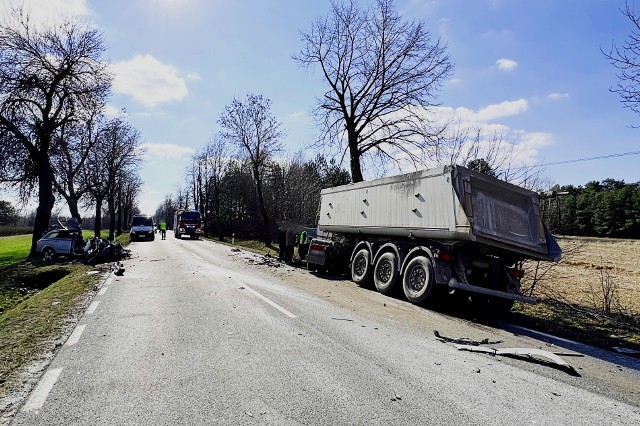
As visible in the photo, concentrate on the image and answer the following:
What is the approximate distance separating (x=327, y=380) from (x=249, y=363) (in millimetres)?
1022

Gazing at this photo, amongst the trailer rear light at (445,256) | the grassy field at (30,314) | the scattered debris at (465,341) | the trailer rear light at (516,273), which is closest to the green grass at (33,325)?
the grassy field at (30,314)

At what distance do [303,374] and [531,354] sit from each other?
3.34 metres

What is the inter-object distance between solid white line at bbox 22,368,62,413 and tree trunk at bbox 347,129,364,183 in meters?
18.0

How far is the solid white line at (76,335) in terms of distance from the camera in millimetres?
5953

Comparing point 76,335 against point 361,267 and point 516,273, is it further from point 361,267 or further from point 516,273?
point 516,273

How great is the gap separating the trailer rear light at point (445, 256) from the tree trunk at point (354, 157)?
12175 millimetres

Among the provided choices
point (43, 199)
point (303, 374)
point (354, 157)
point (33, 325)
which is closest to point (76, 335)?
point (33, 325)

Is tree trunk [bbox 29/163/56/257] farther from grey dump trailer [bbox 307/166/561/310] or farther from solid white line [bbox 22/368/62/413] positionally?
solid white line [bbox 22/368/62/413]

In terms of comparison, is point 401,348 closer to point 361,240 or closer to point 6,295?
point 361,240

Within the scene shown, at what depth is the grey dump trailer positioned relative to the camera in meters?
9.44

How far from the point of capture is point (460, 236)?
9.26 metres

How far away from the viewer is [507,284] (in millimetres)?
10008

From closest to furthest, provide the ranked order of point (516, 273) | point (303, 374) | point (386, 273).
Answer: point (303, 374) → point (516, 273) → point (386, 273)

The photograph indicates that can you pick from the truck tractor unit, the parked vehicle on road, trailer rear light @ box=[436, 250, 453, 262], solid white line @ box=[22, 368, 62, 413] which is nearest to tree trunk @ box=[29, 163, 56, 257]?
the parked vehicle on road
